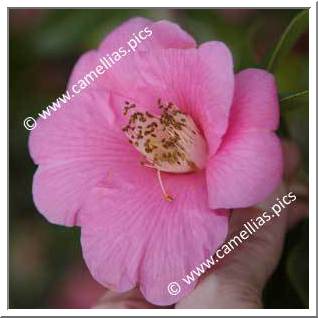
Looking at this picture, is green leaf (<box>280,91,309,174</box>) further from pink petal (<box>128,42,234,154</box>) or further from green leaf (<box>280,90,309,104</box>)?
pink petal (<box>128,42,234,154</box>)

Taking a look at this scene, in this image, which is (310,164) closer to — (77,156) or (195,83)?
(195,83)

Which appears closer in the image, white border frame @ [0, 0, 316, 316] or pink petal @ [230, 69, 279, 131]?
pink petal @ [230, 69, 279, 131]

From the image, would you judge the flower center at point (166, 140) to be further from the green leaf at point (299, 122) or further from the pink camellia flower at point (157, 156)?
the green leaf at point (299, 122)

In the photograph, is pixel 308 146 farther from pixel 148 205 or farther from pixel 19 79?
pixel 19 79

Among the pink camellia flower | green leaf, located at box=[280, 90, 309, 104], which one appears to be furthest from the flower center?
green leaf, located at box=[280, 90, 309, 104]

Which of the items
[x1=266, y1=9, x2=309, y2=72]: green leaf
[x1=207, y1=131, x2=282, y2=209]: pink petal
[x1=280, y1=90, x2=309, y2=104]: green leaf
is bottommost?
[x1=207, y1=131, x2=282, y2=209]: pink petal
